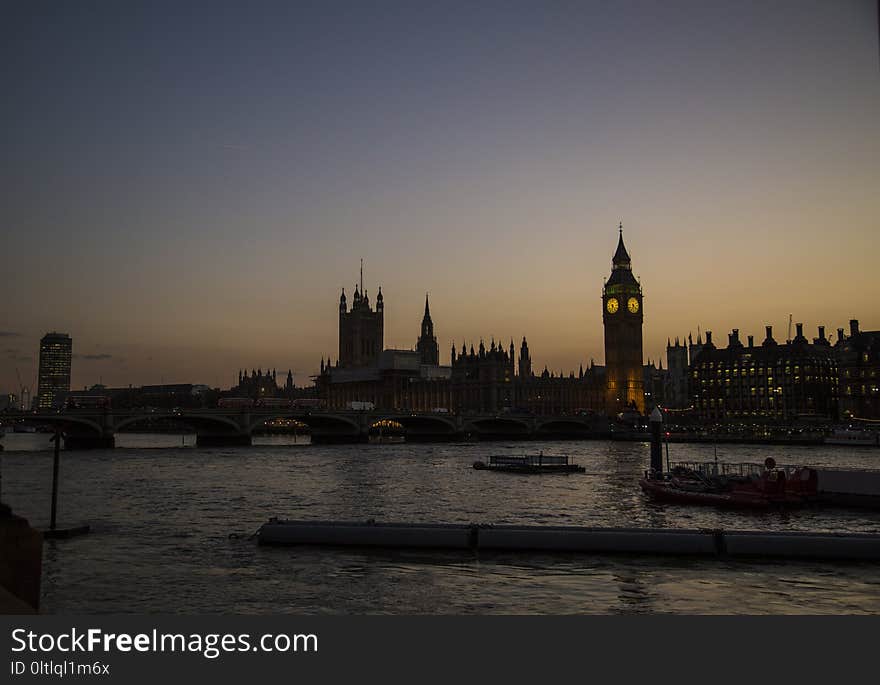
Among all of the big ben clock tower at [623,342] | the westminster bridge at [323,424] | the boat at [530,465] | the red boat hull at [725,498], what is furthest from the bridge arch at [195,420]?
the big ben clock tower at [623,342]

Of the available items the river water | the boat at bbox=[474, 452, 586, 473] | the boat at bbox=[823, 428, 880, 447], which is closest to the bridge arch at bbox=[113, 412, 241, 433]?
the river water

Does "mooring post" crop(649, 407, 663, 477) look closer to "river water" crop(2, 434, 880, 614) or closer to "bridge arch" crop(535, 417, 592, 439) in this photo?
"river water" crop(2, 434, 880, 614)

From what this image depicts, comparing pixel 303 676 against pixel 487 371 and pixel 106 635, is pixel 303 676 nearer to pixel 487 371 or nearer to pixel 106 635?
pixel 106 635

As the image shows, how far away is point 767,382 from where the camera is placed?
152500mm

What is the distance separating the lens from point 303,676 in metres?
5.62

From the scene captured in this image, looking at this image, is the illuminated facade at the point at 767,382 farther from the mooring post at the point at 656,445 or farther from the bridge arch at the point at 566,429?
the mooring post at the point at 656,445

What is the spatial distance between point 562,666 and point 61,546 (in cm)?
2141

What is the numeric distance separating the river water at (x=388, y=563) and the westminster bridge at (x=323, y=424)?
31667mm

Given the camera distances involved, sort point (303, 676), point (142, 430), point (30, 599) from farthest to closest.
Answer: point (142, 430) → point (30, 599) → point (303, 676)

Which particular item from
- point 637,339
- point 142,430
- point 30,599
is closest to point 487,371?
point 637,339

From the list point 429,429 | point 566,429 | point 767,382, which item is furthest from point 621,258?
point 429,429

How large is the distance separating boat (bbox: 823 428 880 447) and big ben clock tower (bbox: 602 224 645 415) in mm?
68344

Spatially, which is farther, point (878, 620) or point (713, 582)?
point (713, 582)

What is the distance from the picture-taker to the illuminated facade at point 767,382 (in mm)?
148125
